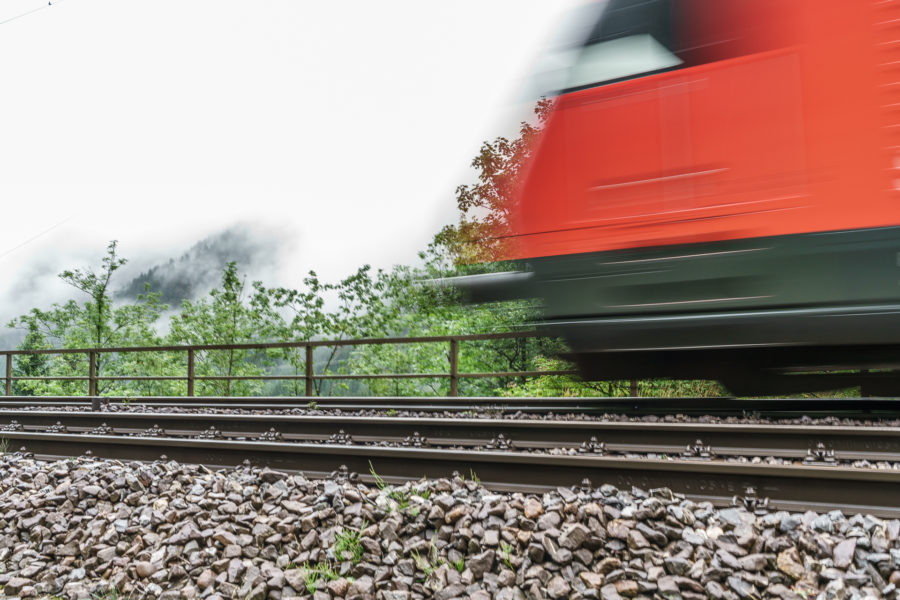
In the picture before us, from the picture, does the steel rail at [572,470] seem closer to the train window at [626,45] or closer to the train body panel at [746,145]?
the train body panel at [746,145]

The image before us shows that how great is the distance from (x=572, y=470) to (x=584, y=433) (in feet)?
3.63

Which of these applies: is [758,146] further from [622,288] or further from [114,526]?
[114,526]

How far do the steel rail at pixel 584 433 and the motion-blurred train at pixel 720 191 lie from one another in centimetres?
54

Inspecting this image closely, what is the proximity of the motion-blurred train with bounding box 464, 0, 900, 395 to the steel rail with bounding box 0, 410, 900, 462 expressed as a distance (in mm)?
537

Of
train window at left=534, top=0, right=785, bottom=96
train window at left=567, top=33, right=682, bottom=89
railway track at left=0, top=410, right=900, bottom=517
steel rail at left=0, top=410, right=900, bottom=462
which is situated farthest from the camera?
steel rail at left=0, top=410, right=900, bottom=462

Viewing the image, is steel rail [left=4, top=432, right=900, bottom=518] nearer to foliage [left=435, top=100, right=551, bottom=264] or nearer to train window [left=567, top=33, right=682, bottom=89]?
foliage [left=435, top=100, right=551, bottom=264]

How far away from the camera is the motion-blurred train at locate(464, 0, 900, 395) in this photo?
2.98 meters

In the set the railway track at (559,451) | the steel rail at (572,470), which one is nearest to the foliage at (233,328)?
the railway track at (559,451)

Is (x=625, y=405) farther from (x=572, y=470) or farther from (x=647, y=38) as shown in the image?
(x=647, y=38)

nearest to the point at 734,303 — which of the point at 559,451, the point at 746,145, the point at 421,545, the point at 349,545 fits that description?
the point at 746,145

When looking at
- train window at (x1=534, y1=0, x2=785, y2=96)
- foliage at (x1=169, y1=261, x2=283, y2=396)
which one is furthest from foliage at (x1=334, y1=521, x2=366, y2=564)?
foliage at (x1=169, y1=261, x2=283, y2=396)

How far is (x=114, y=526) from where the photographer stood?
3256 mm

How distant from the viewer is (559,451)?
14.0 feet

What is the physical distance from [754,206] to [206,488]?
337 cm
